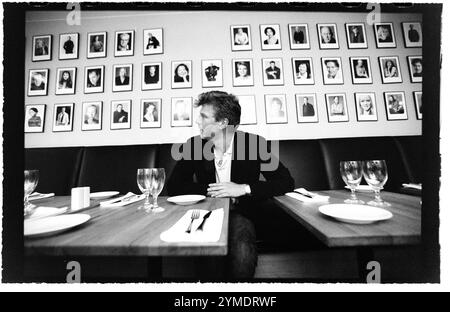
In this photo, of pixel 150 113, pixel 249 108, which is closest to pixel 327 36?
pixel 249 108

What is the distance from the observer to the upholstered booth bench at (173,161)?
1545 millimetres

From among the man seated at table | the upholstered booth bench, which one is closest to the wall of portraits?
the upholstered booth bench

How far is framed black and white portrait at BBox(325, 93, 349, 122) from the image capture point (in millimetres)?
1906

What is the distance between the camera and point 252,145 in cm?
140

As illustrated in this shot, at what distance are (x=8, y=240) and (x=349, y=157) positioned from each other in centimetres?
190

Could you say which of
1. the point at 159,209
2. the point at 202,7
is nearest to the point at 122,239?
the point at 159,209

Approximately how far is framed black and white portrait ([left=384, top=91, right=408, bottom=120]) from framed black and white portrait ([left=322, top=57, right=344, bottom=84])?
1.43 ft

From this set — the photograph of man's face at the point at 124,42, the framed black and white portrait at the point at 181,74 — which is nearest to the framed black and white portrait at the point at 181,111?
the framed black and white portrait at the point at 181,74

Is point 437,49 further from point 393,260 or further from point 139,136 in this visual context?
point 139,136

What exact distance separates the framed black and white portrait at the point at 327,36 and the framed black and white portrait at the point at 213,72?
0.92m

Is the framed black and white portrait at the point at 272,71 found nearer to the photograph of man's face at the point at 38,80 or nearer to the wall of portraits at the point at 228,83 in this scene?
the wall of portraits at the point at 228,83

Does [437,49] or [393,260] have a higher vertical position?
[437,49]

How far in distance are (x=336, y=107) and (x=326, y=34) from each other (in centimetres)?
65
